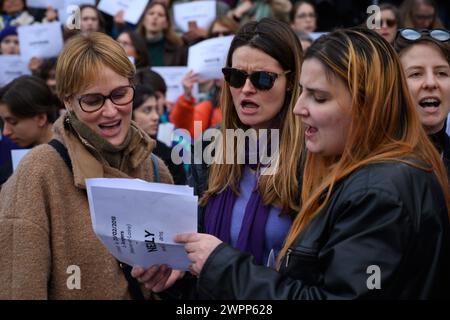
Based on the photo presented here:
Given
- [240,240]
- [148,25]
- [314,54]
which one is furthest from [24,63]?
[314,54]

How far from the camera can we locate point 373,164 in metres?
2.00

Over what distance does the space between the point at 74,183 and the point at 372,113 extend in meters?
1.28

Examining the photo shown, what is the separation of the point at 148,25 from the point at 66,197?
17.6ft

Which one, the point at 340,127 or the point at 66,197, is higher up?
the point at 340,127

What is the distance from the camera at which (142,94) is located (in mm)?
5457

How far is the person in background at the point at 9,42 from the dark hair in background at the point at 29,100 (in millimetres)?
3559

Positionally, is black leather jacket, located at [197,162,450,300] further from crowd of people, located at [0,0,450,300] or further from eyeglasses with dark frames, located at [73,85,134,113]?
eyeglasses with dark frames, located at [73,85,134,113]

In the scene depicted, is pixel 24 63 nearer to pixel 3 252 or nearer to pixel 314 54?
pixel 3 252

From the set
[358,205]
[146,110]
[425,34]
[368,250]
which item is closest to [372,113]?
[358,205]

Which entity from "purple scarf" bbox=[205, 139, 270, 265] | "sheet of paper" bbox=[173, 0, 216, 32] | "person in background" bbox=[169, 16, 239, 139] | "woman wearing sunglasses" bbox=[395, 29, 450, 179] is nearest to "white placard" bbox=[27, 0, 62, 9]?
"sheet of paper" bbox=[173, 0, 216, 32]

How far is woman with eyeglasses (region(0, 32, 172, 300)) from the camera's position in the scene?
254cm

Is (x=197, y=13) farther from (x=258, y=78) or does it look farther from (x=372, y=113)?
(x=372, y=113)

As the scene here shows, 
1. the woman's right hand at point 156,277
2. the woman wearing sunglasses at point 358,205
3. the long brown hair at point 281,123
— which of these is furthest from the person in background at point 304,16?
the woman wearing sunglasses at point 358,205

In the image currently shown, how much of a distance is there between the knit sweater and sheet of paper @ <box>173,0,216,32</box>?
507 centimetres
